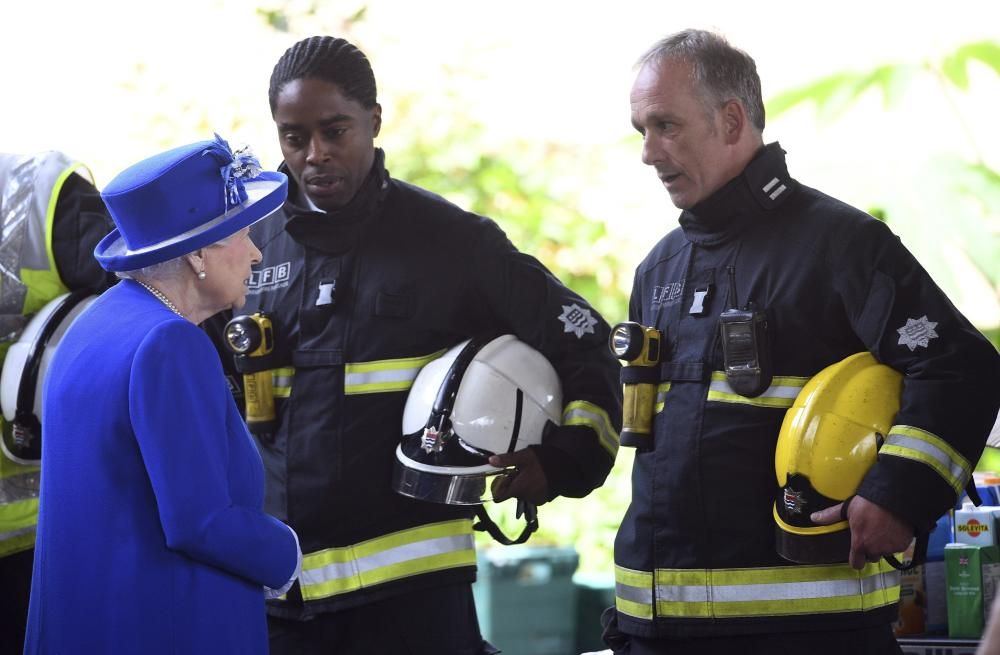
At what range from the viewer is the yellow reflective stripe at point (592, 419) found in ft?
11.0

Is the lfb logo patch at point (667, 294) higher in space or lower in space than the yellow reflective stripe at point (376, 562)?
higher

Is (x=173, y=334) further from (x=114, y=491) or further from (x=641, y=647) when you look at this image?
(x=641, y=647)

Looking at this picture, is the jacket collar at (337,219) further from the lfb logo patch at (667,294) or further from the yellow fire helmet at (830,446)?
the yellow fire helmet at (830,446)

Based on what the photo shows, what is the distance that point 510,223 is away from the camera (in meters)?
7.89

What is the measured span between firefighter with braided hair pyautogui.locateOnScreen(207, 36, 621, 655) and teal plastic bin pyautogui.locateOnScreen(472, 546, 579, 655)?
278cm

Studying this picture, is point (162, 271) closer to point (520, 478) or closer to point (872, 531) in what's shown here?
point (520, 478)

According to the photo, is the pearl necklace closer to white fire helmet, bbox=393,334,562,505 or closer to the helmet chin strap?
→ white fire helmet, bbox=393,334,562,505

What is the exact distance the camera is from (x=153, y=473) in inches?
94.9

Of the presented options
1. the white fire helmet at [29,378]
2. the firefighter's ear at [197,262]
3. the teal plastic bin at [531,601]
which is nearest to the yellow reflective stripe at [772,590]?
the firefighter's ear at [197,262]

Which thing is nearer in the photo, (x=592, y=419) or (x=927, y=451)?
(x=927, y=451)

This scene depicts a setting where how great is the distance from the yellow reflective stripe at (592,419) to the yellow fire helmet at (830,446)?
68 cm

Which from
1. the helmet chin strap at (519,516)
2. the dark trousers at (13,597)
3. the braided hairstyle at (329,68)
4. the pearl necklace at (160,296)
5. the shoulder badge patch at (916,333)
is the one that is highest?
the braided hairstyle at (329,68)

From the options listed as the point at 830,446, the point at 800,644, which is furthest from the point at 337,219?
the point at 800,644

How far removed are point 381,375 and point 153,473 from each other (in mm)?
1059
